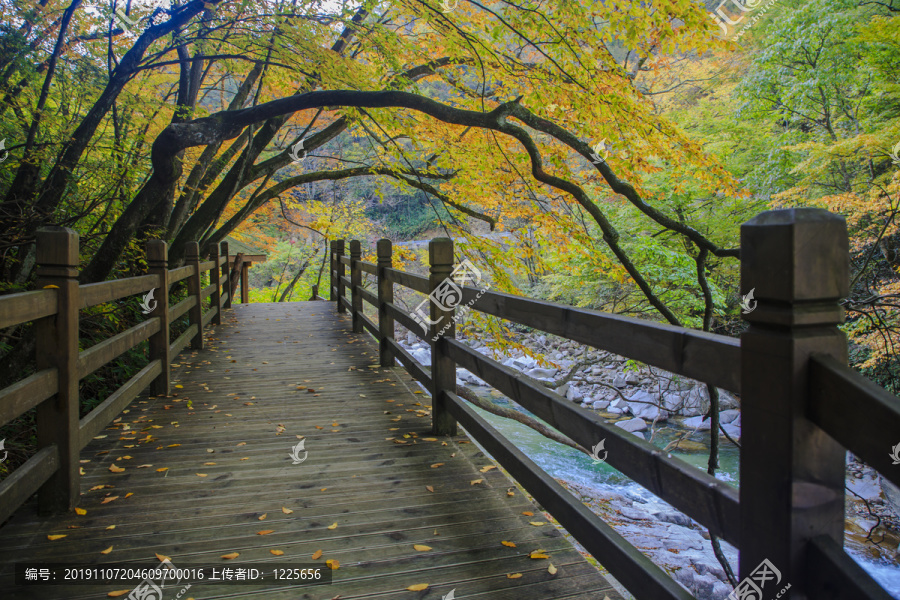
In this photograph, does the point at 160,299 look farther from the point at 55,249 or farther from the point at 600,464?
the point at 600,464

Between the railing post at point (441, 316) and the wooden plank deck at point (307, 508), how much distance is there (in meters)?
0.35

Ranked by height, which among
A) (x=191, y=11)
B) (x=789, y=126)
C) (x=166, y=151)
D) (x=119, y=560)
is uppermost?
(x=789, y=126)

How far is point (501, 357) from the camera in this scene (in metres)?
17.6

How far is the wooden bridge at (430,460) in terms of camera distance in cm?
106

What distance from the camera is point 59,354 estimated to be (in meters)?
2.44

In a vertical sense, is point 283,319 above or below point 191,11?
below

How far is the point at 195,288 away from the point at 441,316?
168 inches

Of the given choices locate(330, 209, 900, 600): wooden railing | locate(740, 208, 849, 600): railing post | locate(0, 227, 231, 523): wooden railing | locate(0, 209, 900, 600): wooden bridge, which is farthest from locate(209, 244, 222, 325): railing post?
locate(740, 208, 849, 600): railing post

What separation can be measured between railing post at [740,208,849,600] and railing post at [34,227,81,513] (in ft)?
8.98

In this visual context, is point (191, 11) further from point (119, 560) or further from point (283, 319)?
point (283, 319)

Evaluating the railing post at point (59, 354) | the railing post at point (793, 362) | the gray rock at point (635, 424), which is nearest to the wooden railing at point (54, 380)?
the railing post at point (59, 354)

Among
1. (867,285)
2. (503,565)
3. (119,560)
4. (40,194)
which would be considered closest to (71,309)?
(119,560)

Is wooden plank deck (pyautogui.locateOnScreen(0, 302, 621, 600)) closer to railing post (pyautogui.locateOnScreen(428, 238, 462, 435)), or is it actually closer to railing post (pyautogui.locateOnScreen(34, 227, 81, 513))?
railing post (pyautogui.locateOnScreen(34, 227, 81, 513))

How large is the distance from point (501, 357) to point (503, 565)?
15566 millimetres
